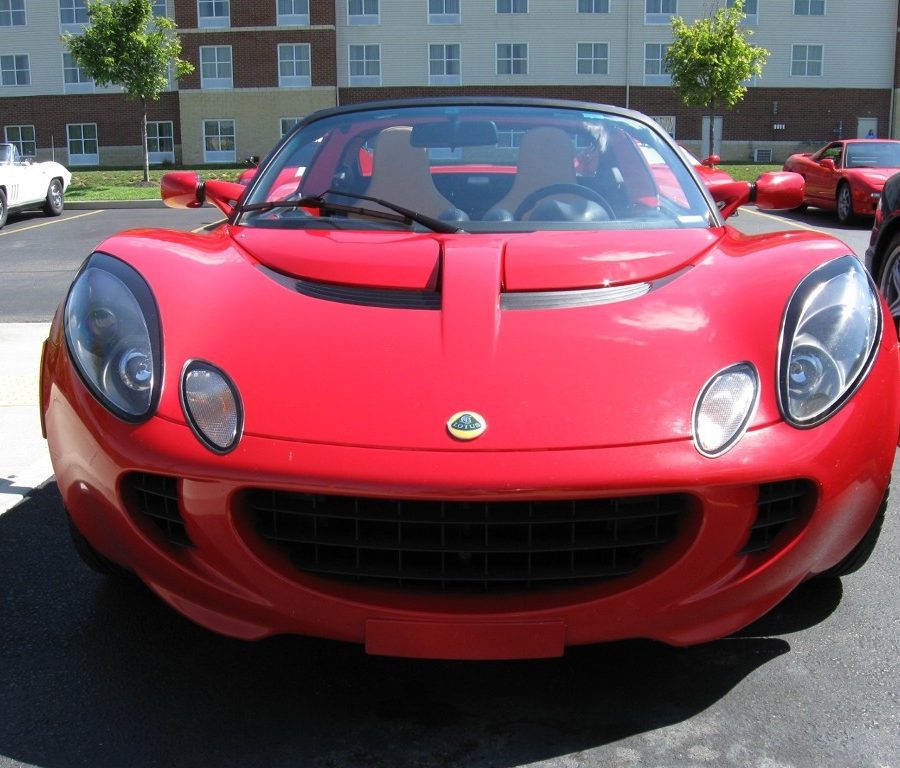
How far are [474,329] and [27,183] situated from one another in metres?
16.1

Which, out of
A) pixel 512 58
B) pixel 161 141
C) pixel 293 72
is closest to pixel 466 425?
pixel 512 58

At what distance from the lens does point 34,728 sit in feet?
7.29

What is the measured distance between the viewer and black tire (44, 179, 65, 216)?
17.8 m

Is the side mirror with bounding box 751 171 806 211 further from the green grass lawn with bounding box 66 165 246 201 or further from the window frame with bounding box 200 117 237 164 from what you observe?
the window frame with bounding box 200 117 237 164

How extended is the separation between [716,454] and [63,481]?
1438 millimetres

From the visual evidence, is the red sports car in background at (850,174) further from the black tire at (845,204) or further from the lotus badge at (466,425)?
the lotus badge at (466,425)

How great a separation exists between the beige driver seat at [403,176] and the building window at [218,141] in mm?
41054

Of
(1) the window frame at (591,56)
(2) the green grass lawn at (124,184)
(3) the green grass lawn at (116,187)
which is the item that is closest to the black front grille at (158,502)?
(2) the green grass lawn at (124,184)

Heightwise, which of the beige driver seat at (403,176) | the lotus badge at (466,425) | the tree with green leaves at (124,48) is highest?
the tree with green leaves at (124,48)

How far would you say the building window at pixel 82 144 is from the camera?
43938 mm

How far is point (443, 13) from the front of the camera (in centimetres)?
4128

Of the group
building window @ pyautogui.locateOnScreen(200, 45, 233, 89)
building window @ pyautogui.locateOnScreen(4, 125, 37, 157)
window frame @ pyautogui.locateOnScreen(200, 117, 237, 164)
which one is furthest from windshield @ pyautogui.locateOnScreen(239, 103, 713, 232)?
building window @ pyautogui.locateOnScreen(4, 125, 37, 157)

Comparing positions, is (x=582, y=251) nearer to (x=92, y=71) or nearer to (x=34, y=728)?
(x=34, y=728)

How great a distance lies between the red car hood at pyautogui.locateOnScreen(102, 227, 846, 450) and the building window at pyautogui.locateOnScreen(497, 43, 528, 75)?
4052cm
